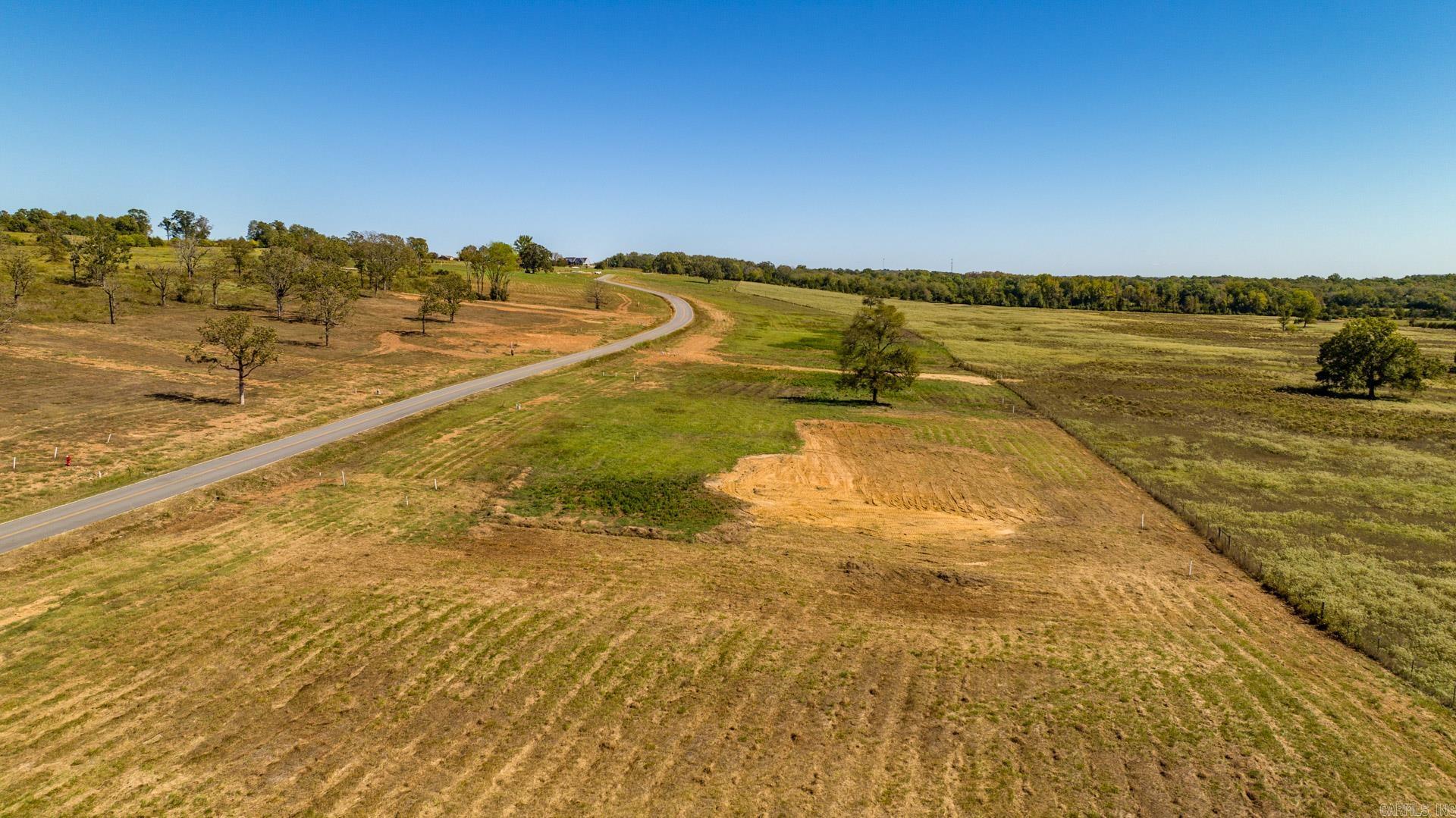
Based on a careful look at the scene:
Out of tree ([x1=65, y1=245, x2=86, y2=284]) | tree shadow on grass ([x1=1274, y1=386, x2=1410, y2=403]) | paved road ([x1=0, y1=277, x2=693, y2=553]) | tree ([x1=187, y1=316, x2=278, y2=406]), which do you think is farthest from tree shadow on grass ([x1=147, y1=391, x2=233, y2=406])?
tree shadow on grass ([x1=1274, y1=386, x2=1410, y2=403])

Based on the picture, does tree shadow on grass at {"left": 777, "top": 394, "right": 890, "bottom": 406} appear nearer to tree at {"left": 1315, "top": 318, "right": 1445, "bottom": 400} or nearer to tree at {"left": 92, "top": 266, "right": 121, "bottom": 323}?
tree at {"left": 1315, "top": 318, "right": 1445, "bottom": 400}

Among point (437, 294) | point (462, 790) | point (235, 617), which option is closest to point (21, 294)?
point (437, 294)

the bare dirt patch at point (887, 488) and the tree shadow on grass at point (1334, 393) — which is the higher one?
the tree shadow on grass at point (1334, 393)

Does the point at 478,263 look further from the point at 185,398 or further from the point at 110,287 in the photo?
the point at 185,398

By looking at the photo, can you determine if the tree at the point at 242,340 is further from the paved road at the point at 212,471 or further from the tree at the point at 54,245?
the tree at the point at 54,245

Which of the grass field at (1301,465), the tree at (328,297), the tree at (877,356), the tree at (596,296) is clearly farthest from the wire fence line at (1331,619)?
the tree at (596,296)

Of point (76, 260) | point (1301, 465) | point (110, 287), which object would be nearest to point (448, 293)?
point (110, 287)

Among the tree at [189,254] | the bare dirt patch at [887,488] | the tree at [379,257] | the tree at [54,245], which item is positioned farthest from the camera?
the tree at [379,257]
